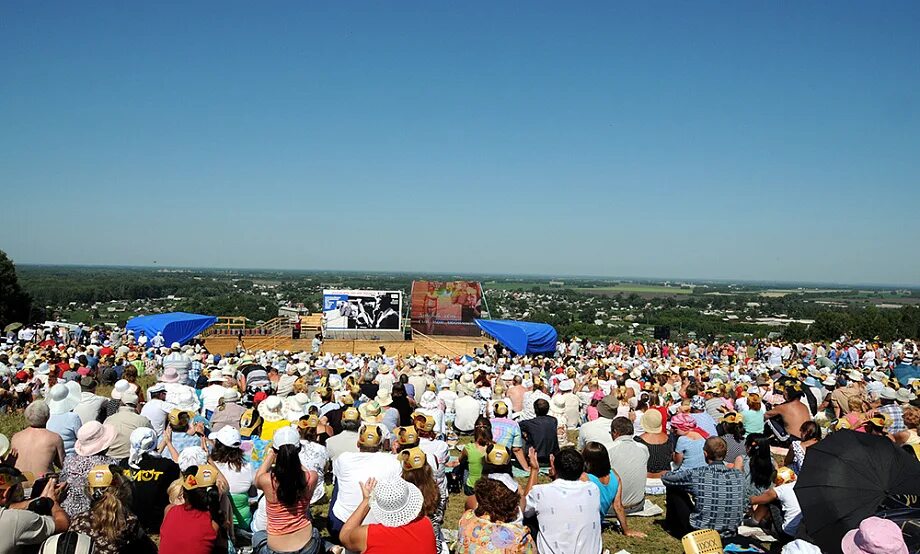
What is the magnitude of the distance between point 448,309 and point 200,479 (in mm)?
29668

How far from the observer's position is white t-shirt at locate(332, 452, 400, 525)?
4777 millimetres

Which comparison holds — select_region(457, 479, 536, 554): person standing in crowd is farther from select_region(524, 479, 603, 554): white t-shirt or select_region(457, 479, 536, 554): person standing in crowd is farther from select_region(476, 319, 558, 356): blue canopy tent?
select_region(476, 319, 558, 356): blue canopy tent

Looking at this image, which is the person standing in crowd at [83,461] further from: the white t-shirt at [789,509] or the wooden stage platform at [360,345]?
the wooden stage platform at [360,345]

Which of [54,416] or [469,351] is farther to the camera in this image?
[469,351]

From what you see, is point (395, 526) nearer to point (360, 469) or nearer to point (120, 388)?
point (360, 469)

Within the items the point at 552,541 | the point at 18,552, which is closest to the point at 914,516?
the point at 552,541

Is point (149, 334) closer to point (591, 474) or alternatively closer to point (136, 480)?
point (136, 480)

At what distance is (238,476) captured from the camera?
17.9 ft

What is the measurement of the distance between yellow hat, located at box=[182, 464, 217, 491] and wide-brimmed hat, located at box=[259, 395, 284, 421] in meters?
2.40

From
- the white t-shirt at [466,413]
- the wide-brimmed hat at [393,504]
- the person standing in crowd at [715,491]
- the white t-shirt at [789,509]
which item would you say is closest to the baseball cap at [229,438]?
the wide-brimmed hat at [393,504]

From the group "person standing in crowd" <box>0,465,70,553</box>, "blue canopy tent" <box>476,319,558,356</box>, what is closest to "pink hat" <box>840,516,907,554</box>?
"person standing in crowd" <box>0,465,70,553</box>

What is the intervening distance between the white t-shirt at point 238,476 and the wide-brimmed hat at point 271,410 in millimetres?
1282

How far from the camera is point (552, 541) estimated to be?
4586 millimetres

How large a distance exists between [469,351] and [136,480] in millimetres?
24828
